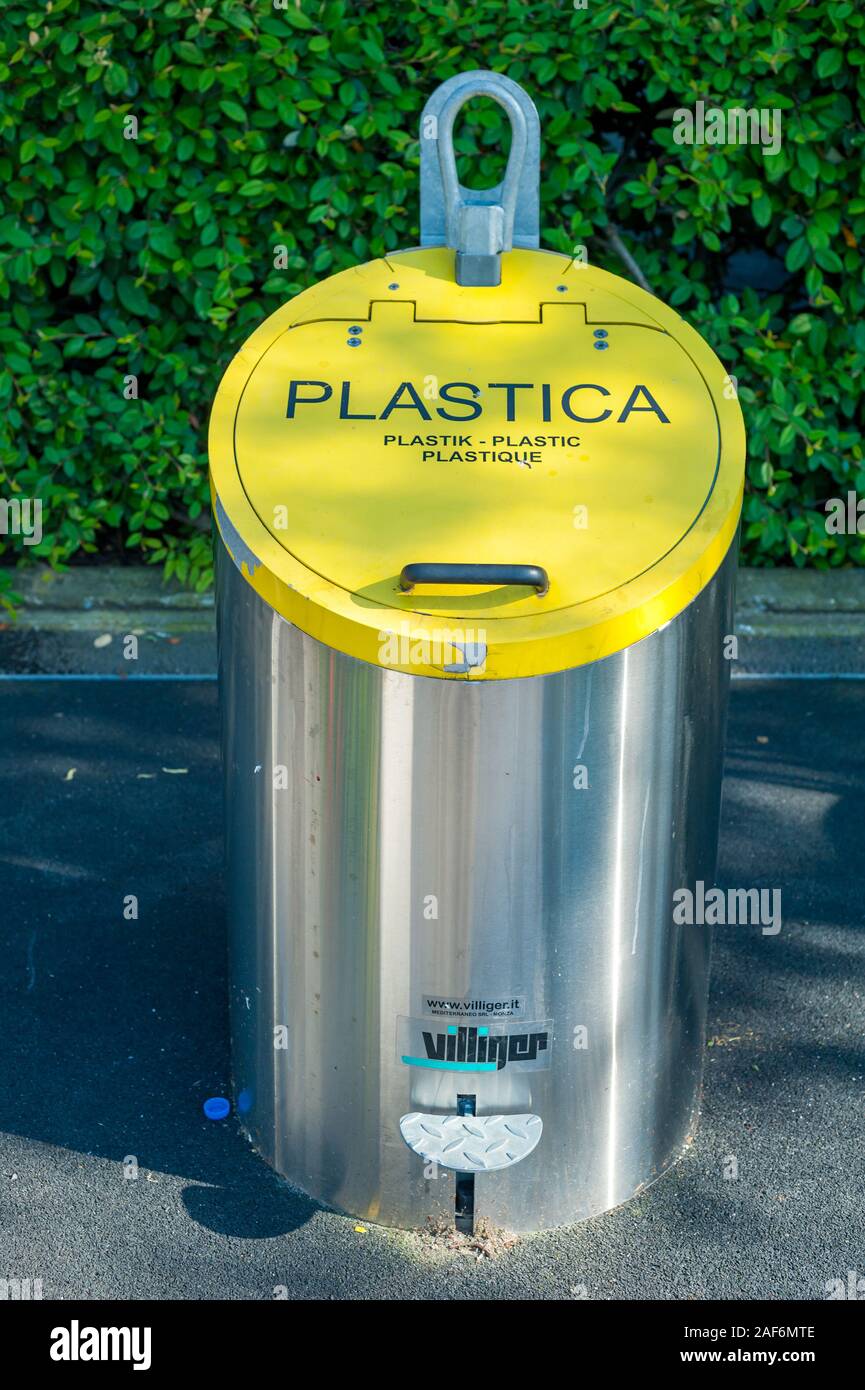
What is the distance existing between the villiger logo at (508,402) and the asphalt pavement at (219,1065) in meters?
1.33

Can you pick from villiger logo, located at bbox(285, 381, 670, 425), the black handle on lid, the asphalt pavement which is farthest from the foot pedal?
villiger logo, located at bbox(285, 381, 670, 425)

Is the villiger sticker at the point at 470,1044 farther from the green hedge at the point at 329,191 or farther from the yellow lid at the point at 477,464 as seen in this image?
the green hedge at the point at 329,191

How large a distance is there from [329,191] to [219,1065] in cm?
239

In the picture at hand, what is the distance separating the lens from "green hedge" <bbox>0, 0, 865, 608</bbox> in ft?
13.7

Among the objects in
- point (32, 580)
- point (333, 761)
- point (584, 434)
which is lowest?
point (32, 580)

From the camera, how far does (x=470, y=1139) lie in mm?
2500

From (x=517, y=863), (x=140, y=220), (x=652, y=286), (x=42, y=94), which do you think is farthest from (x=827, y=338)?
(x=517, y=863)

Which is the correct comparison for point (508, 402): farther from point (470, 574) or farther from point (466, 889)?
point (466, 889)

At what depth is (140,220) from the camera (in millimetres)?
4395

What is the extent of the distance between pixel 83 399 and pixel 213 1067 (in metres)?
2.18

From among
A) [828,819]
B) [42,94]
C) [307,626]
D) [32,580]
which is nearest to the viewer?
[307,626]

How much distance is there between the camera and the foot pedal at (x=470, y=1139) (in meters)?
2.49

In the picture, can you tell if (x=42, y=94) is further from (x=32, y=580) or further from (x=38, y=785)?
(x=38, y=785)

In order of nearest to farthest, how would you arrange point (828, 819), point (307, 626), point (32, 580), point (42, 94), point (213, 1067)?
point (307, 626), point (213, 1067), point (828, 819), point (42, 94), point (32, 580)
